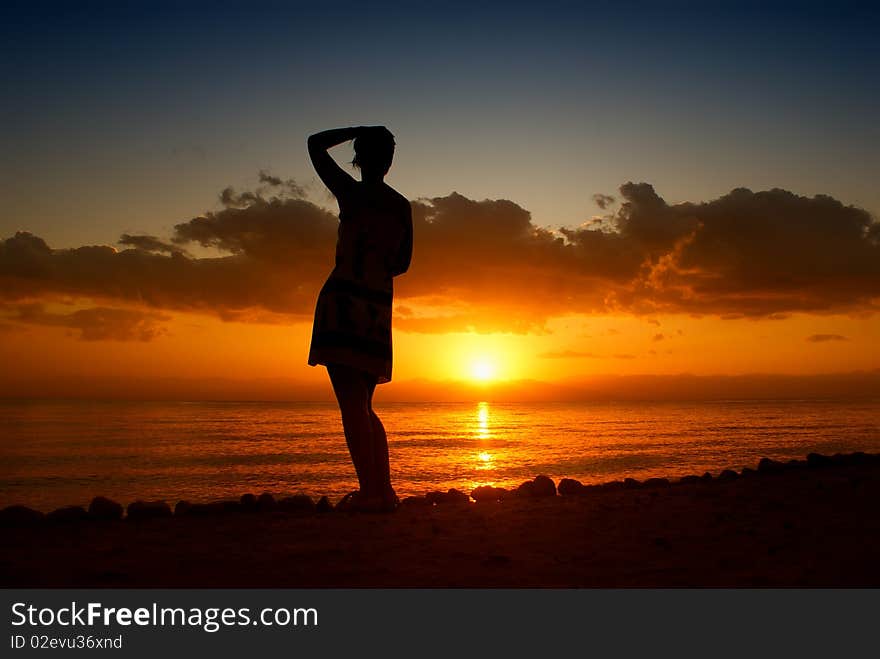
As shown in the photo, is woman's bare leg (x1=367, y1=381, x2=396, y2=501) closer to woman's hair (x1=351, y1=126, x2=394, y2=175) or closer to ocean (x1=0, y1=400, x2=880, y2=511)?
woman's hair (x1=351, y1=126, x2=394, y2=175)

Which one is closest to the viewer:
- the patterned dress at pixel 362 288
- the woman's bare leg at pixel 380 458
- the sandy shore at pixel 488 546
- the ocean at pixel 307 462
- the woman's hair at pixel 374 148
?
the sandy shore at pixel 488 546

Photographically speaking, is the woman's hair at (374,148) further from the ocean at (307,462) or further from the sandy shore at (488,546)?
the ocean at (307,462)

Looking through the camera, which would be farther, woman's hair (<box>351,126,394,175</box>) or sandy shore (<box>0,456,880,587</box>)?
woman's hair (<box>351,126,394,175</box>)

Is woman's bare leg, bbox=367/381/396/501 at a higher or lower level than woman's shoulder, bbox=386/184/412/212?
lower

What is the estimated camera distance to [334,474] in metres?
18.4

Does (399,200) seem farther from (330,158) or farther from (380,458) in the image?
(380,458)

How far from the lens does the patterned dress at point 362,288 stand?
5230mm

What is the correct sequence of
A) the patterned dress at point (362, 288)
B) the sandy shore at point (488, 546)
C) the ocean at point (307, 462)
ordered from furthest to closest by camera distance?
the ocean at point (307, 462)
the patterned dress at point (362, 288)
the sandy shore at point (488, 546)

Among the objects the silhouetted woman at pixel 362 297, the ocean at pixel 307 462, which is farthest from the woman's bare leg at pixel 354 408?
the ocean at pixel 307 462

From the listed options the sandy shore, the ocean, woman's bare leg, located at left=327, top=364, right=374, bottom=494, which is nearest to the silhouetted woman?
woman's bare leg, located at left=327, top=364, right=374, bottom=494

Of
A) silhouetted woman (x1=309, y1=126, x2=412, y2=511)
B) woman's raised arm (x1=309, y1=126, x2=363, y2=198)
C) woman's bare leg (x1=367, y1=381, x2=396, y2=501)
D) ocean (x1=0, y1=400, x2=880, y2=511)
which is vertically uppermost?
woman's raised arm (x1=309, y1=126, x2=363, y2=198)

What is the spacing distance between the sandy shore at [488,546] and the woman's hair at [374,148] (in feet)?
9.49

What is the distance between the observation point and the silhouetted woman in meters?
5.25
